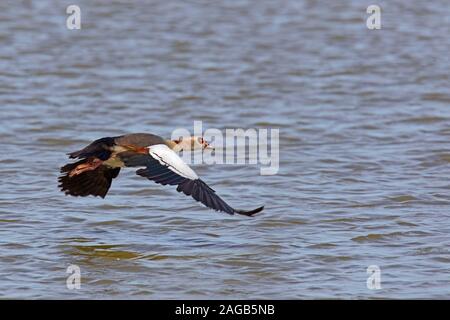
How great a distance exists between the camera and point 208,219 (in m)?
8.80

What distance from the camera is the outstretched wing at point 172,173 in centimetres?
730

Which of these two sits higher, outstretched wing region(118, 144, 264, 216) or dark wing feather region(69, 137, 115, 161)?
dark wing feather region(69, 137, 115, 161)

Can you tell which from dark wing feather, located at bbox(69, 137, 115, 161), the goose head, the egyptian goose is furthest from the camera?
the goose head

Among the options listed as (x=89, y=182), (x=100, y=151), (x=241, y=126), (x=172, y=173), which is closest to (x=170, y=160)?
(x=172, y=173)

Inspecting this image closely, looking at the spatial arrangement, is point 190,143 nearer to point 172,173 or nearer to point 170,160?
point 170,160

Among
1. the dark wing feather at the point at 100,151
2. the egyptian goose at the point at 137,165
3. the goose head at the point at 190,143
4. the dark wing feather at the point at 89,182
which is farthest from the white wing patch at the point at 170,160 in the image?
the goose head at the point at 190,143

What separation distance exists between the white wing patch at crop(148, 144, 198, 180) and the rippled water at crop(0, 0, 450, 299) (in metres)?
0.62

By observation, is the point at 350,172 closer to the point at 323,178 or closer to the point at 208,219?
the point at 323,178

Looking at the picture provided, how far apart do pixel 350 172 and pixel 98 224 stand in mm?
2584

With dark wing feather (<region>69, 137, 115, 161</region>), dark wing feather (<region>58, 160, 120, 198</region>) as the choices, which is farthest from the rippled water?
dark wing feather (<region>69, 137, 115, 161</region>)

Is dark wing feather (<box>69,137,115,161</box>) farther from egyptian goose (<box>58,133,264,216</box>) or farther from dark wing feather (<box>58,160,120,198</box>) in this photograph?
dark wing feather (<box>58,160,120,198</box>)

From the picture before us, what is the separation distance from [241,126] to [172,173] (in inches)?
171

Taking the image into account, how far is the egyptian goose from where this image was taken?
7461 mm

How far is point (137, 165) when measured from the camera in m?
7.79
